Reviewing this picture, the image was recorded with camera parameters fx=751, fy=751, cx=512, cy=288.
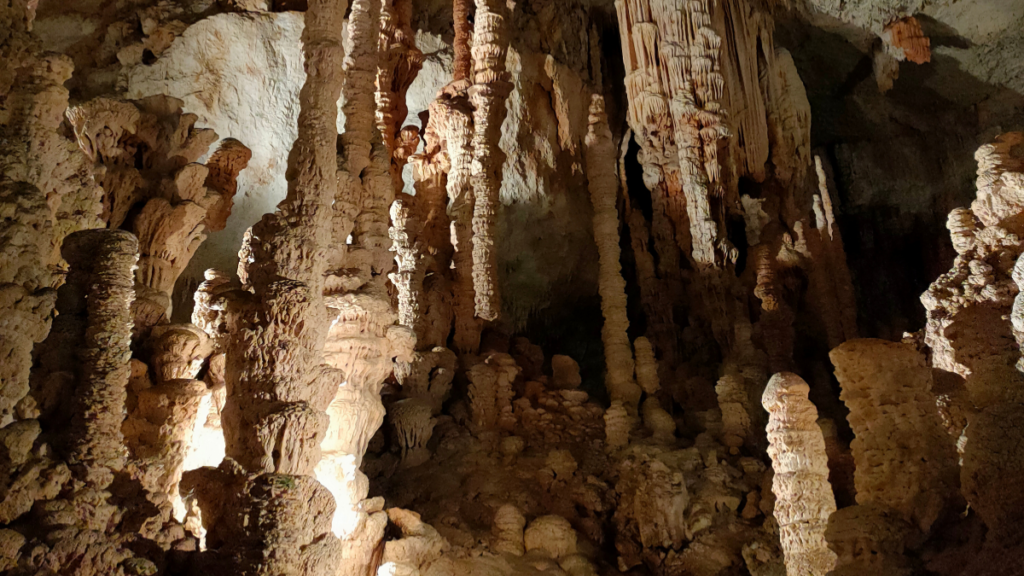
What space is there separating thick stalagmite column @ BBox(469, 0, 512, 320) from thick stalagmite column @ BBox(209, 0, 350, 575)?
191 inches

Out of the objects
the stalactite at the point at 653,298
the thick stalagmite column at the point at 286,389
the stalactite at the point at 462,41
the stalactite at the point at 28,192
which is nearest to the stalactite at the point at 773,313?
the stalactite at the point at 653,298

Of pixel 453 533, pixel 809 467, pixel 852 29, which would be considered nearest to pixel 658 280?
pixel 852 29

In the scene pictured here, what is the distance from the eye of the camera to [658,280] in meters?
12.6

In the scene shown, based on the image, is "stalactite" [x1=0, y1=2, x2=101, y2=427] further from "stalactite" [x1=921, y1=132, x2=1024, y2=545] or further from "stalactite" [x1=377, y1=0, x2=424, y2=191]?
"stalactite" [x1=377, y1=0, x2=424, y2=191]

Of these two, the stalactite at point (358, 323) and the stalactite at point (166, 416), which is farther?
the stalactite at point (358, 323)

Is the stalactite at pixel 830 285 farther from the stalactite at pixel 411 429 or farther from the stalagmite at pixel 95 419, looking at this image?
the stalagmite at pixel 95 419

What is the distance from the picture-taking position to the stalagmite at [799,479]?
17.2 feet

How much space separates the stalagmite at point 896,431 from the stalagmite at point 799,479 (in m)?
0.37

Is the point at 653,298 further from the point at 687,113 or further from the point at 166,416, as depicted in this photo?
the point at 166,416

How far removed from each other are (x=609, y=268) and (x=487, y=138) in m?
2.46

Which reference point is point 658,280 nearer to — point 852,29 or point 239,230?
point 852,29

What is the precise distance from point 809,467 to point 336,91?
434 cm

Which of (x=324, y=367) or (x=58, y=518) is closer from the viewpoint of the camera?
(x=58, y=518)

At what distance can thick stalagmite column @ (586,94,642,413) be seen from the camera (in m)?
9.80
